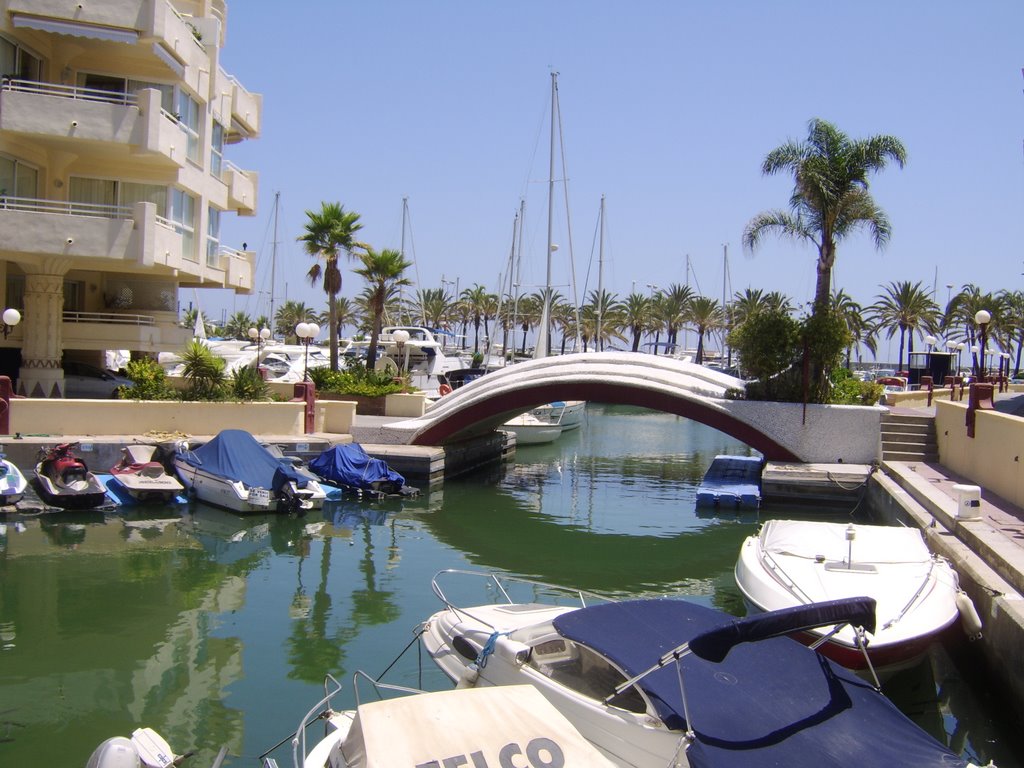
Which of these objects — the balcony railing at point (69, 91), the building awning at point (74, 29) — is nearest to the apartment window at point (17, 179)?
the balcony railing at point (69, 91)

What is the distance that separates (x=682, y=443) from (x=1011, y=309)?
4759 centimetres

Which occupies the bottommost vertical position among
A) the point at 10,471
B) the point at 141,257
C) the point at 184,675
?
the point at 184,675

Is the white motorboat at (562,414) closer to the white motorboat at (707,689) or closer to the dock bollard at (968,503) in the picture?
the dock bollard at (968,503)

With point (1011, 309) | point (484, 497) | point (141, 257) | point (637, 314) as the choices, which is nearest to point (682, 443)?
point (484, 497)

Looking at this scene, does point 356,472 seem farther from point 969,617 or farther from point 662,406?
point 969,617

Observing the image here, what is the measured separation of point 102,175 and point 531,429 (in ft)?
68.2

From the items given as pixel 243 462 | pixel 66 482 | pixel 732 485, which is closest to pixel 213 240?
pixel 243 462

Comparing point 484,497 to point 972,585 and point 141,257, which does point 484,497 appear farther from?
point 972,585

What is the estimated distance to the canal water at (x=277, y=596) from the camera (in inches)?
420

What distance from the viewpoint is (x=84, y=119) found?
2634cm

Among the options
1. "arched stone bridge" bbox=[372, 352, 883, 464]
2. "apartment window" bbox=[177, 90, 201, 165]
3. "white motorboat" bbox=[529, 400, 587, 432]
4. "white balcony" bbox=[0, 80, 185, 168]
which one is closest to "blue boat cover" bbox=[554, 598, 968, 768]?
"arched stone bridge" bbox=[372, 352, 883, 464]

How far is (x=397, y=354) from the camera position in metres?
51.6

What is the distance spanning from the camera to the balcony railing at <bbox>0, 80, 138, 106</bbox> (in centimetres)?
2616

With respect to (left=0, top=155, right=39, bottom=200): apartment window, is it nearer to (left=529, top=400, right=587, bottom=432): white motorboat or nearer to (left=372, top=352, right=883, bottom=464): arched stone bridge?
(left=372, top=352, right=883, bottom=464): arched stone bridge
